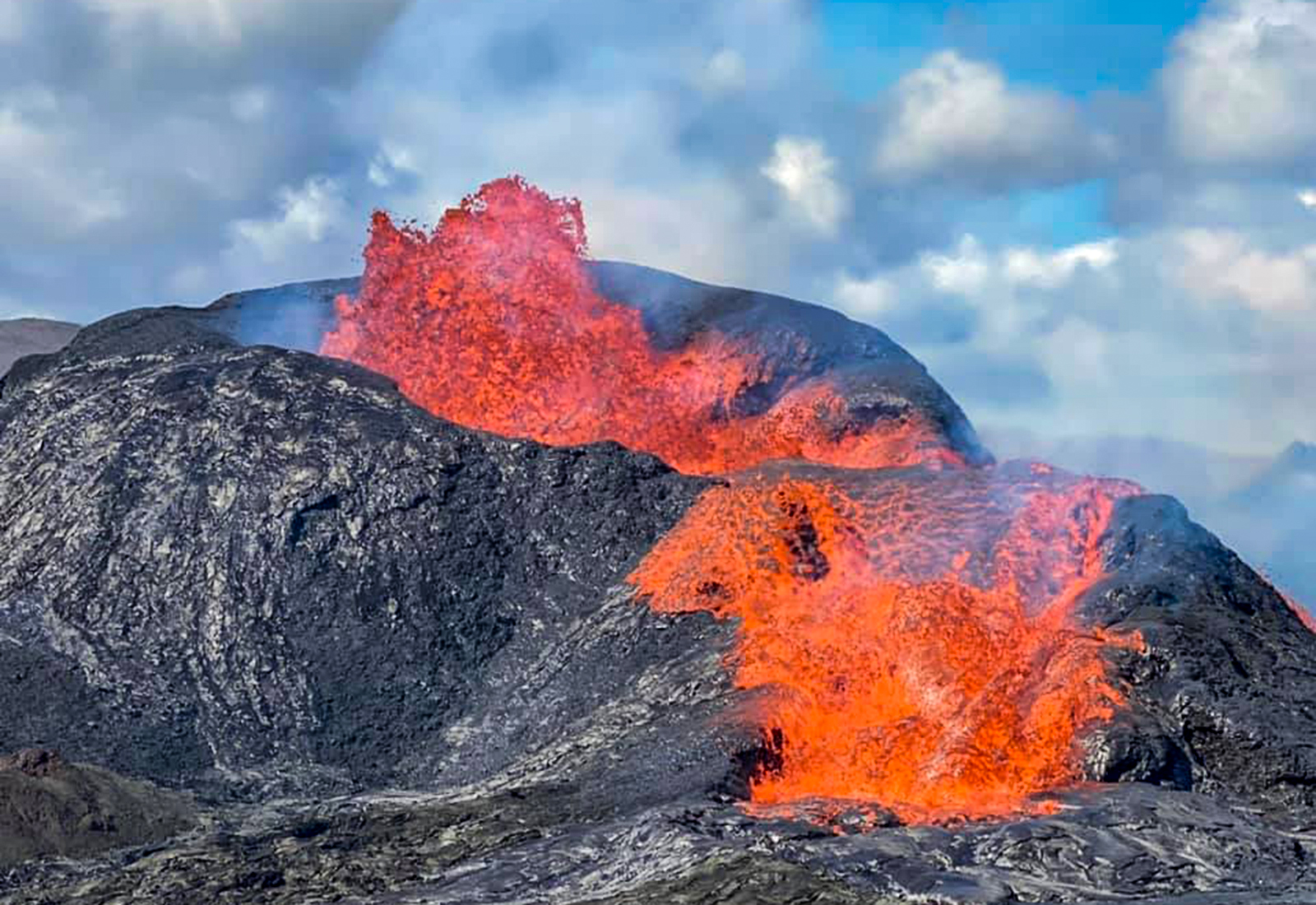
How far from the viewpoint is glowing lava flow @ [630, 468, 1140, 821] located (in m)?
47.7

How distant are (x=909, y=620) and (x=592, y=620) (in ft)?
39.4

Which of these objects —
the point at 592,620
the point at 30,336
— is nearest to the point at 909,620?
the point at 592,620

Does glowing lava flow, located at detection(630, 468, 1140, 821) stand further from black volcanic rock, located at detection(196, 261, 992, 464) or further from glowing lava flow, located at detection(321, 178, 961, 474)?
black volcanic rock, located at detection(196, 261, 992, 464)

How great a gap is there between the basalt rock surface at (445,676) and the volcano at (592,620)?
136 mm

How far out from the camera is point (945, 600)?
52.4 m

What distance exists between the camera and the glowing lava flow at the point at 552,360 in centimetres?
7575

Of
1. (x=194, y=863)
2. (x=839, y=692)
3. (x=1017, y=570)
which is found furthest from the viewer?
(x=1017, y=570)

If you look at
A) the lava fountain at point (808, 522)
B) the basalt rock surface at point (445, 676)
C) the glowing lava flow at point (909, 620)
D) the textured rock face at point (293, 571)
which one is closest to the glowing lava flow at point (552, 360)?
the lava fountain at point (808, 522)

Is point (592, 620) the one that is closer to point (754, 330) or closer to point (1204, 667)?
point (1204, 667)

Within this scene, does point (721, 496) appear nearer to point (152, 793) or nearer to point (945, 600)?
point (945, 600)

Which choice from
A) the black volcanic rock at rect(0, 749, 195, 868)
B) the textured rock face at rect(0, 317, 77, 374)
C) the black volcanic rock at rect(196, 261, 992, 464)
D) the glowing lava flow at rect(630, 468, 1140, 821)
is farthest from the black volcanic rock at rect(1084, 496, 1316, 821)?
the textured rock face at rect(0, 317, 77, 374)

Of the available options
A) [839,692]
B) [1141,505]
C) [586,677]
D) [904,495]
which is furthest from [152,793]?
[1141,505]

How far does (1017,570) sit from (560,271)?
99.6 ft

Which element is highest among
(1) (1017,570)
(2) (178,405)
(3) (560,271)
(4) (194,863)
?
(3) (560,271)
